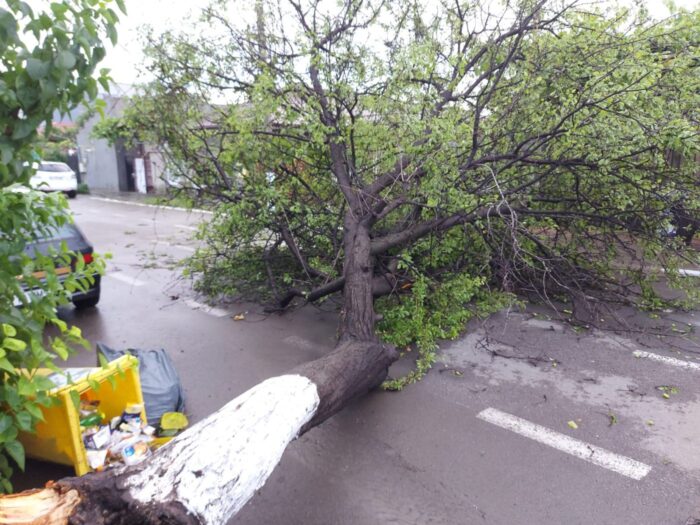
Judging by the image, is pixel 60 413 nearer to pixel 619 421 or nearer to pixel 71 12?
pixel 71 12

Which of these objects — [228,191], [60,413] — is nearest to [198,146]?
[228,191]

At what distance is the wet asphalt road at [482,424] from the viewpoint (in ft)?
9.86

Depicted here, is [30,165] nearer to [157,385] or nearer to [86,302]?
[157,385]

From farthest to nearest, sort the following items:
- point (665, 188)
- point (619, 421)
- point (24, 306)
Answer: point (665, 188) < point (619, 421) < point (24, 306)

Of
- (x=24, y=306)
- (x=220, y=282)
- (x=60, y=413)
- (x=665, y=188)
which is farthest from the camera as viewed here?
(x=220, y=282)

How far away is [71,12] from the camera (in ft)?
6.72

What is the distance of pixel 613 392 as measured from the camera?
4.32 m

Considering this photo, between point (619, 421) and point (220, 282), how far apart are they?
210 inches

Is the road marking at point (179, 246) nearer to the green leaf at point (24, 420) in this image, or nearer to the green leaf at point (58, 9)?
the green leaf at point (24, 420)

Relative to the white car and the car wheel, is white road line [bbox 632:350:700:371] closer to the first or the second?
the car wheel

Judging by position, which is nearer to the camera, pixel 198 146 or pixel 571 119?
pixel 571 119

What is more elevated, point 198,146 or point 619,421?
point 198,146

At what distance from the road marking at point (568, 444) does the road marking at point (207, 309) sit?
3.91 metres

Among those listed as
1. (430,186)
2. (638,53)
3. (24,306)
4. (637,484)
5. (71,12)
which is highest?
(638,53)
